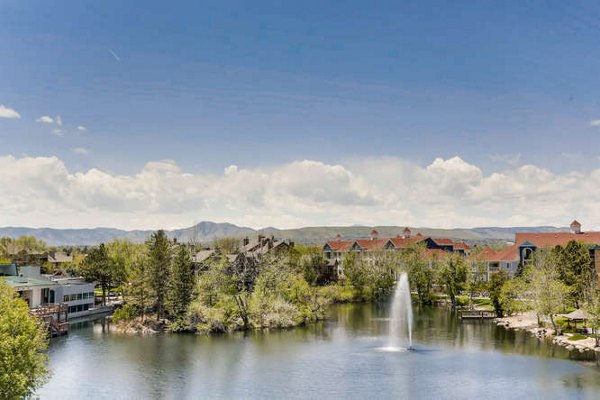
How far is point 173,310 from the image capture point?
70.9m

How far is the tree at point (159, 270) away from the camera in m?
73.6

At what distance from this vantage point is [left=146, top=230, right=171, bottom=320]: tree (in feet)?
241

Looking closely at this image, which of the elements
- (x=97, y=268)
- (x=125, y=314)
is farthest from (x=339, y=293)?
(x=97, y=268)

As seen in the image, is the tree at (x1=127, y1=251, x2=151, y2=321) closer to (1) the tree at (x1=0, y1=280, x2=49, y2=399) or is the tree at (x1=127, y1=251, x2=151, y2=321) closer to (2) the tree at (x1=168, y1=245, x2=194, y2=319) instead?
(2) the tree at (x1=168, y1=245, x2=194, y2=319)

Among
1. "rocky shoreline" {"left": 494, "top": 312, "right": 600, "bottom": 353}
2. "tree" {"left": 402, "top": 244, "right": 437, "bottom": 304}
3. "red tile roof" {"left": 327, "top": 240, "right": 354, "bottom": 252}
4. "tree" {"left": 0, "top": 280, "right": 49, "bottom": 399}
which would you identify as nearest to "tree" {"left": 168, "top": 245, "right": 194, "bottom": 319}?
"tree" {"left": 0, "top": 280, "right": 49, "bottom": 399}

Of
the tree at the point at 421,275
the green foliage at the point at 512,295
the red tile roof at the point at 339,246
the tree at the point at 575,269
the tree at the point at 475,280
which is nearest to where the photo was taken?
the tree at the point at 575,269

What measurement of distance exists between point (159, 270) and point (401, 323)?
3064cm

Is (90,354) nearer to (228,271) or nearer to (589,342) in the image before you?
(228,271)

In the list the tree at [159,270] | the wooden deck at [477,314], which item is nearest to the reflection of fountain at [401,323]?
the wooden deck at [477,314]

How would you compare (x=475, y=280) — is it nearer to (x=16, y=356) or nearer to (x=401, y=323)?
(x=401, y=323)

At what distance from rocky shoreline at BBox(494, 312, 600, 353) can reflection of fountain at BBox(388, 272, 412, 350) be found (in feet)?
39.6

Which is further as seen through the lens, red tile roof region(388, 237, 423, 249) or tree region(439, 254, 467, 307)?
red tile roof region(388, 237, 423, 249)

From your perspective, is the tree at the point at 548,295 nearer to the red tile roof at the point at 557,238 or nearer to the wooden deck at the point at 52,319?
the red tile roof at the point at 557,238

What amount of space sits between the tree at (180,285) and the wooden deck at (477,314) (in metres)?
35.8
